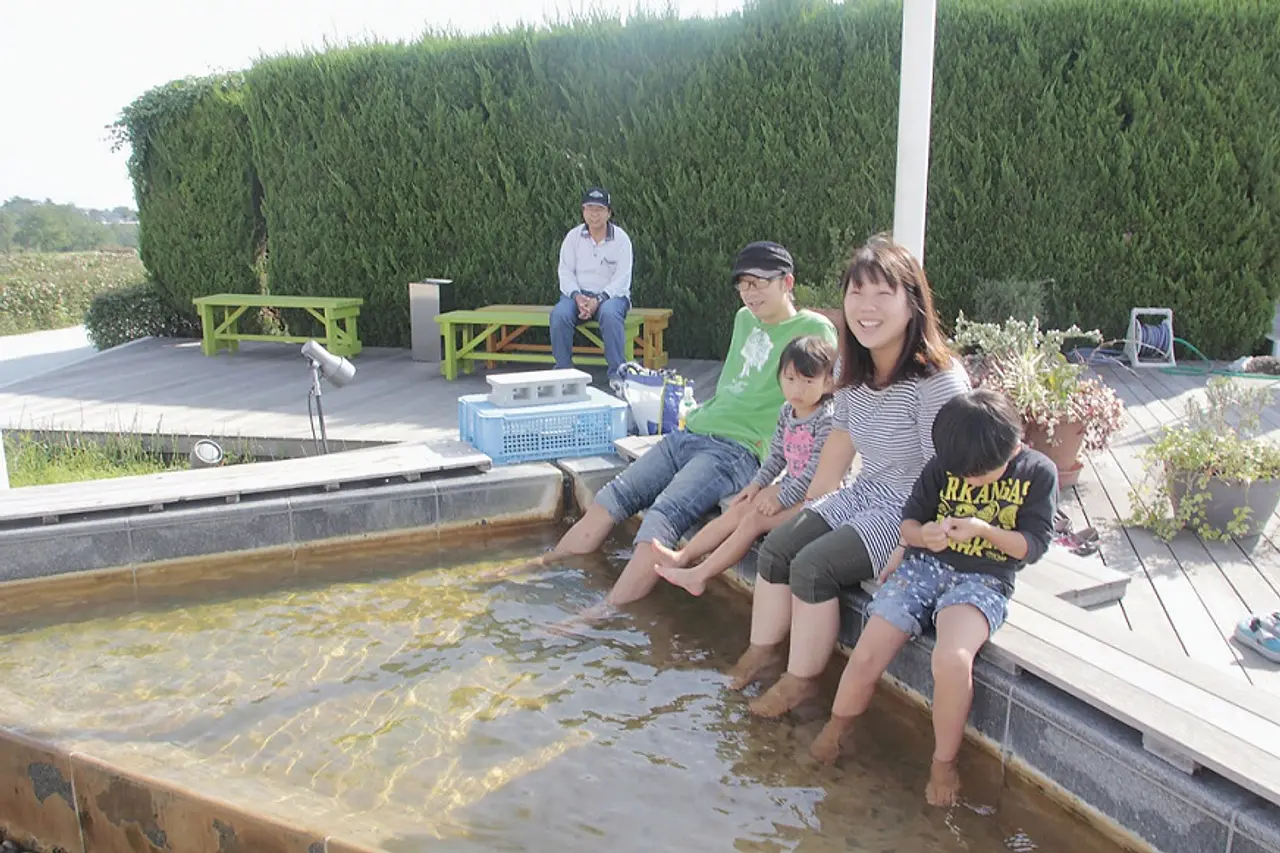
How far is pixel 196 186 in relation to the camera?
1052 centimetres

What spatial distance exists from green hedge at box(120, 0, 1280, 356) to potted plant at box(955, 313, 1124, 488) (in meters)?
3.68

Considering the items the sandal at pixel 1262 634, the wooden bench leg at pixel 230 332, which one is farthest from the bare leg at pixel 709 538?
the wooden bench leg at pixel 230 332

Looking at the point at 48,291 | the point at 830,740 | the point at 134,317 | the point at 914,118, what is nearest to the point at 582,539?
the point at 830,740

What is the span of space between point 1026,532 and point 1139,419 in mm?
3854

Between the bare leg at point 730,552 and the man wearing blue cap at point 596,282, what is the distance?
366cm

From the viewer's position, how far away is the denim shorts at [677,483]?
423 centimetres

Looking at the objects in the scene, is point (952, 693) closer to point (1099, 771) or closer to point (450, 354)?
point (1099, 771)

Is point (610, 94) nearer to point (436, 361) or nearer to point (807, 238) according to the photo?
point (807, 238)

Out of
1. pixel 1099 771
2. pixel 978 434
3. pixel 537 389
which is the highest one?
pixel 978 434

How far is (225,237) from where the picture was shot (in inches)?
415

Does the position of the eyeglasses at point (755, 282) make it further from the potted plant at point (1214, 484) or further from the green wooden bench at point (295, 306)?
the green wooden bench at point (295, 306)

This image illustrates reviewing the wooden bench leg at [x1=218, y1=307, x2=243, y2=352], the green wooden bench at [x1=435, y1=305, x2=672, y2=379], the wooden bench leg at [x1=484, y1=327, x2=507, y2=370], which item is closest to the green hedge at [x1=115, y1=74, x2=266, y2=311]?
the wooden bench leg at [x1=218, y1=307, x2=243, y2=352]

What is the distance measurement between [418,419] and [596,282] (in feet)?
6.07

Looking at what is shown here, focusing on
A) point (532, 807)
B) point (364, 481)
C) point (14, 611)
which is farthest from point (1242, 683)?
point (14, 611)
